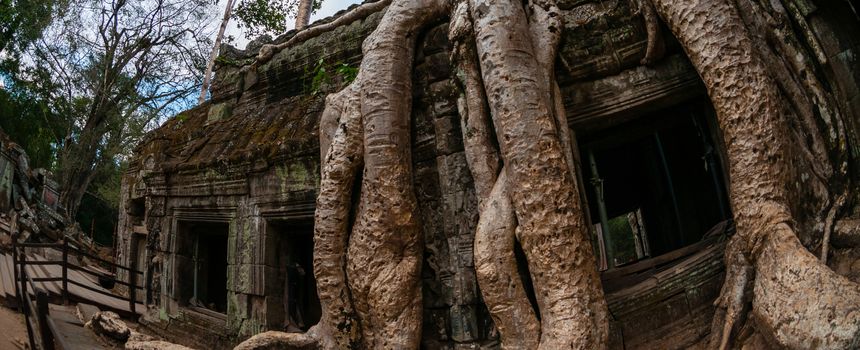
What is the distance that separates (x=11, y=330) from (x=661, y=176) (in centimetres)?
608

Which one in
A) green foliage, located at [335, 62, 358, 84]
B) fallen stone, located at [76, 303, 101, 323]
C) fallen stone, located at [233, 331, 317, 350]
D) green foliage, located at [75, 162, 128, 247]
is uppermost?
green foliage, located at [75, 162, 128, 247]

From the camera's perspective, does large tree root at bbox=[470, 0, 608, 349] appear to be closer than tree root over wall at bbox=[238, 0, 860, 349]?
No

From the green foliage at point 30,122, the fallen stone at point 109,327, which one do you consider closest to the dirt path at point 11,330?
the fallen stone at point 109,327

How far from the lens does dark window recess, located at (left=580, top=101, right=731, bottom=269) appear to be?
358 centimetres

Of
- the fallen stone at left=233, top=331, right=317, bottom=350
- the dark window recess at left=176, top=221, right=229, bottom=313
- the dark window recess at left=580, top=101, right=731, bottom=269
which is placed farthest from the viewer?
the dark window recess at left=176, top=221, right=229, bottom=313

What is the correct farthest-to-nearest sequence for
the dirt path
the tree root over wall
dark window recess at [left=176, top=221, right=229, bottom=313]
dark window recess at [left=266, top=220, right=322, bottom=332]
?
dark window recess at [left=176, top=221, right=229, bottom=313], dark window recess at [left=266, top=220, right=322, bottom=332], the dirt path, the tree root over wall

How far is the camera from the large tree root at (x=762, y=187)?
205cm

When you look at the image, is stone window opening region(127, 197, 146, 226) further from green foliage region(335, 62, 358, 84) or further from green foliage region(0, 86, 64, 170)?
green foliage region(0, 86, 64, 170)

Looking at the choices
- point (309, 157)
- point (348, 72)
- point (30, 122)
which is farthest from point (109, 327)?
point (30, 122)

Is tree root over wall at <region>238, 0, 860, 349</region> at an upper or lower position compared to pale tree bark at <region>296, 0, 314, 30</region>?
lower

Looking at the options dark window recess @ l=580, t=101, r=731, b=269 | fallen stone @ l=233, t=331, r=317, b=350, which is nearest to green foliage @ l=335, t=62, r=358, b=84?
dark window recess @ l=580, t=101, r=731, b=269

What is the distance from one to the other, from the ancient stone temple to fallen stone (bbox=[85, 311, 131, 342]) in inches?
17.2

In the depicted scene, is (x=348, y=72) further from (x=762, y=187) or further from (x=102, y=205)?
(x=102, y=205)

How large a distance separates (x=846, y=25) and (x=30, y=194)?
15979 millimetres
